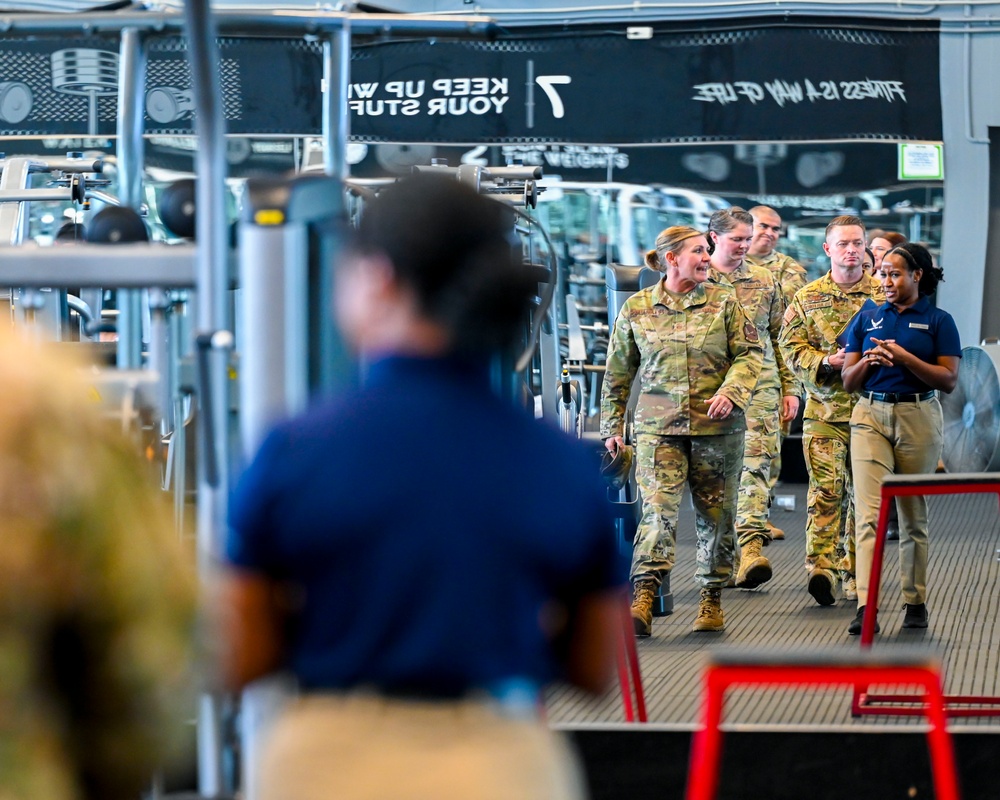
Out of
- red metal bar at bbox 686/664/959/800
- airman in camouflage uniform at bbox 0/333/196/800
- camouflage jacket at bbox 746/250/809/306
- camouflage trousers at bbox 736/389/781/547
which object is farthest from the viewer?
camouflage jacket at bbox 746/250/809/306

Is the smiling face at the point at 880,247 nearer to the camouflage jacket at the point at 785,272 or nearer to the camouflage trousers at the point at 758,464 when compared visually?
the camouflage jacket at the point at 785,272

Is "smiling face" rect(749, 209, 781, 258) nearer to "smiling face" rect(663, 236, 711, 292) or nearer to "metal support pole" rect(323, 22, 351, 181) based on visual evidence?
"smiling face" rect(663, 236, 711, 292)

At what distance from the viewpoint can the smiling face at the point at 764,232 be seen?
8.04 m

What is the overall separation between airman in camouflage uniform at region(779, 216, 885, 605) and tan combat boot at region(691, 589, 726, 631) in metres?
0.72

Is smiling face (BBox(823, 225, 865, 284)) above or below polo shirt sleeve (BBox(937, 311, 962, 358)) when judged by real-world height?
above

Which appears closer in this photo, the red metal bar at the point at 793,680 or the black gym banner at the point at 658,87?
the red metal bar at the point at 793,680

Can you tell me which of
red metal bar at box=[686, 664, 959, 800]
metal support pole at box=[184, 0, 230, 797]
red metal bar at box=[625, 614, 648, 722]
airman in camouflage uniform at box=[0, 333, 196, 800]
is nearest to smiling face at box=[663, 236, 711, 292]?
red metal bar at box=[625, 614, 648, 722]

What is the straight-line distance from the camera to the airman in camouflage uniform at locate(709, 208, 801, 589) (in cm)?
680

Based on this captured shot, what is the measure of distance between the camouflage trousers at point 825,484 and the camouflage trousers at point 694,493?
694 mm

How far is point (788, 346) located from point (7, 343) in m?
5.85

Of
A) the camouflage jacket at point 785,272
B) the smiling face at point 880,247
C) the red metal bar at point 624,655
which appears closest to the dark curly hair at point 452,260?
the red metal bar at point 624,655

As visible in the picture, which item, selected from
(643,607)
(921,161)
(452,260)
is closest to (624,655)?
(643,607)

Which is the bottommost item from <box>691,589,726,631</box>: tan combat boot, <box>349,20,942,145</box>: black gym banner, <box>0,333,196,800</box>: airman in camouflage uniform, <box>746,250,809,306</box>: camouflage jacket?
<box>691,589,726,631</box>: tan combat boot

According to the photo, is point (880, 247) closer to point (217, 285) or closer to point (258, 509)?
point (217, 285)
